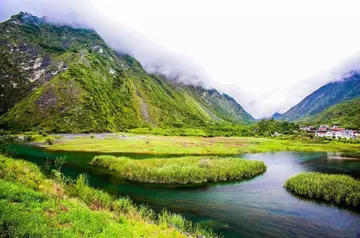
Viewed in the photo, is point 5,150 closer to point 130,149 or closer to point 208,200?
point 208,200

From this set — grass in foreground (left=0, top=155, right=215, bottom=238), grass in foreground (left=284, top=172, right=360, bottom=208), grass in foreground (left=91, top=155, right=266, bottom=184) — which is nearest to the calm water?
grass in foreground (left=284, top=172, right=360, bottom=208)

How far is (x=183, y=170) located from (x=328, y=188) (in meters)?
29.4

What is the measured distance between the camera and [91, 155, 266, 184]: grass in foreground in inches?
2388

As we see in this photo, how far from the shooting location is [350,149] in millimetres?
133500

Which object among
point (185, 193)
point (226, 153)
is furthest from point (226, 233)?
point (226, 153)

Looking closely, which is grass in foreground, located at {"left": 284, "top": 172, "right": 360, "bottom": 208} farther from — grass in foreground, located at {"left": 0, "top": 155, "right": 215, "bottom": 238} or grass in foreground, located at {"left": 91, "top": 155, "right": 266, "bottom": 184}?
grass in foreground, located at {"left": 0, "top": 155, "right": 215, "bottom": 238}

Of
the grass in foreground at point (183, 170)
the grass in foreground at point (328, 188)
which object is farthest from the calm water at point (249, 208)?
the grass in foreground at point (183, 170)

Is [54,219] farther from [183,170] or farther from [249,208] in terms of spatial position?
[183,170]

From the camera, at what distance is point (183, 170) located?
62188mm

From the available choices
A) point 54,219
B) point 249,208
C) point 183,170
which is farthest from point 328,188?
point 54,219

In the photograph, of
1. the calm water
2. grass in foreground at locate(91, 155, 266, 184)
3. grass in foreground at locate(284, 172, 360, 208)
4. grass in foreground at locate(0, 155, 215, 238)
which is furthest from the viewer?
grass in foreground at locate(91, 155, 266, 184)

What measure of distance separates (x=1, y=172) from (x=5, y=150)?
16890 mm

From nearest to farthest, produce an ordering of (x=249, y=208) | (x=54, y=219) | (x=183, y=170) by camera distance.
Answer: (x=54, y=219)
(x=249, y=208)
(x=183, y=170)

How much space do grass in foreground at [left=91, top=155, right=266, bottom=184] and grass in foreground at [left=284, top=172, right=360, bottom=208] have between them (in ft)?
46.1
